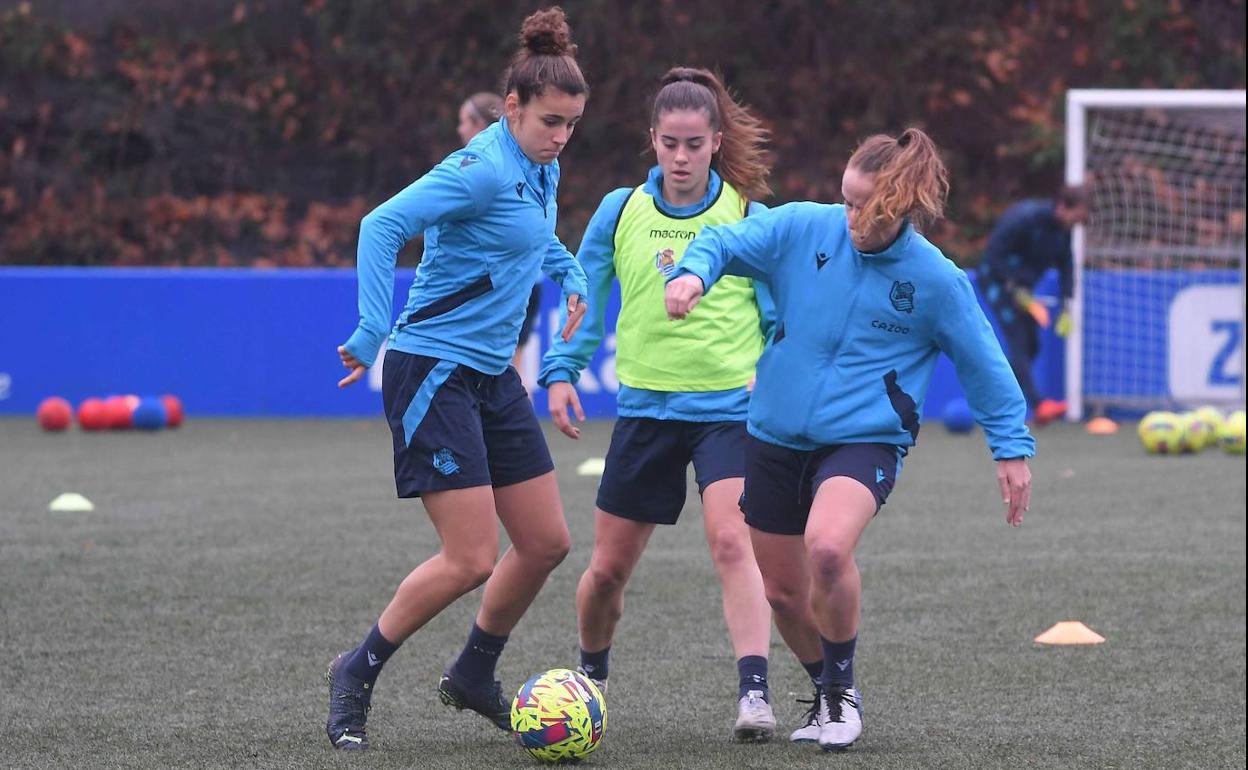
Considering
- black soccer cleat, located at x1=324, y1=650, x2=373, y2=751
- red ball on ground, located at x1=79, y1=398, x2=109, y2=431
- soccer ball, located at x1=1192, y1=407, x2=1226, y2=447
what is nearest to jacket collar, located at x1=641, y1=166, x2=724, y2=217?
black soccer cleat, located at x1=324, y1=650, x2=373, y2=751

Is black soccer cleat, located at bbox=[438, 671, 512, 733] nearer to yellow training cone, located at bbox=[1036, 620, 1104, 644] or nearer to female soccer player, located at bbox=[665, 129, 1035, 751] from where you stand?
female soccer player, located at bbox=[665, 129, 1035, 751]

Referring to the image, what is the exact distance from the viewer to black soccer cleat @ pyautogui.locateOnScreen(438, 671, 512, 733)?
5.34 metres

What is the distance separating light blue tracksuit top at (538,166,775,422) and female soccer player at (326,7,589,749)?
16.3 inches

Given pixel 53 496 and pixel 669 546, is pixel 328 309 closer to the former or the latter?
pixel 53 496

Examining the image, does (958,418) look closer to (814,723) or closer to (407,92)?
(814,723)

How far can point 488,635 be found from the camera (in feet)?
17.6

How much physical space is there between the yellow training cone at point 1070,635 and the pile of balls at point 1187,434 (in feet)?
22.3

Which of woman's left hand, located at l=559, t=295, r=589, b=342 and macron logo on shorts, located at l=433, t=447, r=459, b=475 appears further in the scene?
woman's left hand, located at l=559, t=295, r=589, b=342

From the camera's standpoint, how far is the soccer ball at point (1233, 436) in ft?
44.0

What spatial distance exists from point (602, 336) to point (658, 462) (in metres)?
0.42

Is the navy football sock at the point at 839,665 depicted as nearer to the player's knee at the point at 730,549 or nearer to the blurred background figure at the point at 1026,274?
the player's knee at the point at 730,549

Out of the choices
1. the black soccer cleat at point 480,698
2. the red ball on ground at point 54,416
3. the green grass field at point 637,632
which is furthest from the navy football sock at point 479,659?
the red ball on ground at point 54,416

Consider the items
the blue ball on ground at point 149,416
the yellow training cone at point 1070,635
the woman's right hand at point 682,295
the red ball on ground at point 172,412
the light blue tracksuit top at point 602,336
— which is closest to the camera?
the woman's right hand at point 682,295

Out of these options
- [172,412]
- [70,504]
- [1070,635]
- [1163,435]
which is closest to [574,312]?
[1070,635]
